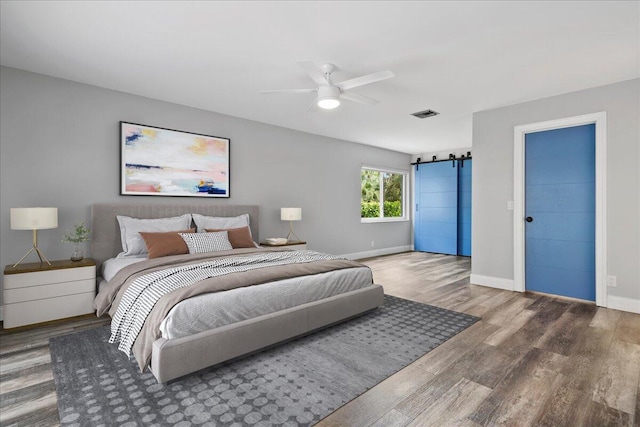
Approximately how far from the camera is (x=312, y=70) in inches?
109

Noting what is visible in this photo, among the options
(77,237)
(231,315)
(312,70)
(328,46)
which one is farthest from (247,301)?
(77,237)

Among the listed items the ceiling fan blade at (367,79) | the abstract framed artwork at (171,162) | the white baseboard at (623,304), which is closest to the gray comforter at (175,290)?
the abstract framed artwork at (171,162)

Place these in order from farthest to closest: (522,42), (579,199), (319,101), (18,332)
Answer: (579,199)
(319,101)
(18,332)
(522,42)

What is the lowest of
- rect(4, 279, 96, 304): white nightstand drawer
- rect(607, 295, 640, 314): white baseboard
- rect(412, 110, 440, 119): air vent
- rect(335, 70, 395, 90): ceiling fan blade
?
rect(607, 295, 640, 314): white baseboard

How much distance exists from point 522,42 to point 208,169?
3.88 metres

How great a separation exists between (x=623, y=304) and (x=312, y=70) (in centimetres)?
419

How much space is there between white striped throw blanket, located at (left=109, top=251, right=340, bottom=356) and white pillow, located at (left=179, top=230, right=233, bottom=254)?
91cm

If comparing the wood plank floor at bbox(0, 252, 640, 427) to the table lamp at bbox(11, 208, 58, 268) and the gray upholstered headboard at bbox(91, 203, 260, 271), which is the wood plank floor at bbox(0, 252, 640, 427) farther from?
the table lamp at bbox(11, 208, 58, 268)

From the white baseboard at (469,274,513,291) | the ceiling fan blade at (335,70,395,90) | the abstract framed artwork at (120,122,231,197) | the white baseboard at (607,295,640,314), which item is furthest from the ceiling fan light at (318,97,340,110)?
the white baseboard at (607,295,640,314)

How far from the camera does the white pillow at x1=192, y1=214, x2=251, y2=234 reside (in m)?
4.20

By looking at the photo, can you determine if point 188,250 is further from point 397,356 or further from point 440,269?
point 440,269

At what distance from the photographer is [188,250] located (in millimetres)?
3590

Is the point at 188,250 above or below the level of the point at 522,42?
below

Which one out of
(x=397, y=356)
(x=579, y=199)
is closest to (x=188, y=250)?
(x=397, y=356)
